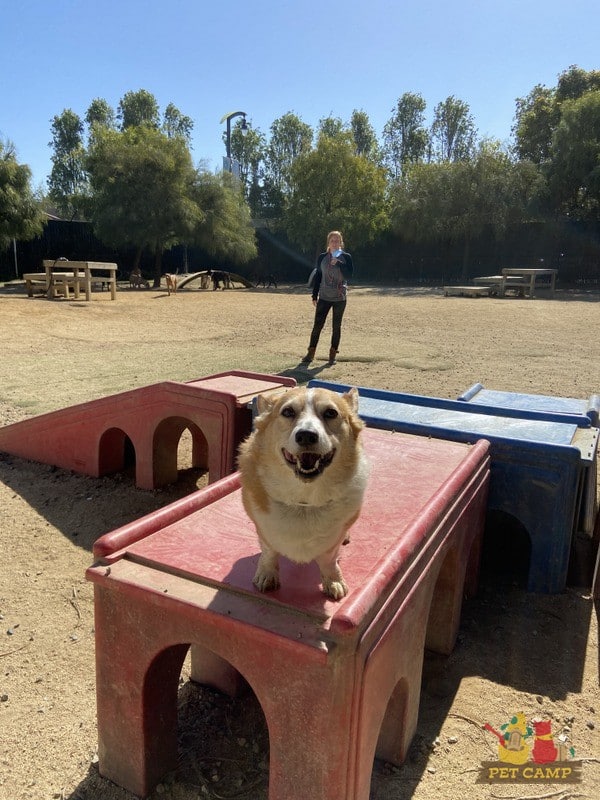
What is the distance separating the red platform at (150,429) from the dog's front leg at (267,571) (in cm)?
218

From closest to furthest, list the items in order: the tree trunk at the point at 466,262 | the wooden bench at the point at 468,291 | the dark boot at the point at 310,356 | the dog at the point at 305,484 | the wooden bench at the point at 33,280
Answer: the dog at the point at 305,484, the dark boot at the point at 310,356, the wooden bench at the point at 33,280, the wooden bench at the point at 468,291, the tree trunk at the point at 466,262

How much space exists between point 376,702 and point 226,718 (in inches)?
35.1

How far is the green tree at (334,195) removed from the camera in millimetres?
28797

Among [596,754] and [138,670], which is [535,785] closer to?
[596,754]

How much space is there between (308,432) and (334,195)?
96.3ft

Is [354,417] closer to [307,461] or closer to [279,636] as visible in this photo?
[307,461]

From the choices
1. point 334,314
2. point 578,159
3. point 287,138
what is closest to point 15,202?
point 334,314

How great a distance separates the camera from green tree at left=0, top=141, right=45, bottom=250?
18.4m

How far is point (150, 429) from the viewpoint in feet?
14.7

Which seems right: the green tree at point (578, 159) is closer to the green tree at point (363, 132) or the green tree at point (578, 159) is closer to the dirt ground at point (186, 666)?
the dirt ground at point (186, 666)

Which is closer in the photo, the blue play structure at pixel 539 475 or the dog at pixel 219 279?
the blue play structure at pixel 539 475

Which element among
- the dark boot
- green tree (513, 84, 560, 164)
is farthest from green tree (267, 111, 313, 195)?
the dark boot

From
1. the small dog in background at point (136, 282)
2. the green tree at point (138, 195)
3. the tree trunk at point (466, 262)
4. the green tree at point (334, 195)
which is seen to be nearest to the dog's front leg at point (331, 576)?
the green tree at point (138, 195)

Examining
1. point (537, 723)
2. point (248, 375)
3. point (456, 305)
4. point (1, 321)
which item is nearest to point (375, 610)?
point (537, 723)
